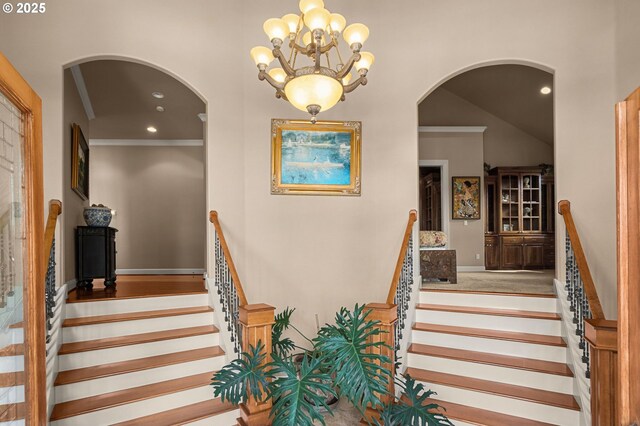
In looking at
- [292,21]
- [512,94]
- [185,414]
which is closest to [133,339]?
[185,414]

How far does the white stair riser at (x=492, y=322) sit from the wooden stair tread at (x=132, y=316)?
2.36m

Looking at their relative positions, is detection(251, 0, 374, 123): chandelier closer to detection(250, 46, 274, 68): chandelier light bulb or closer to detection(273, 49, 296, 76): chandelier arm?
detection(273, 49, 296, 76): chandelier arm

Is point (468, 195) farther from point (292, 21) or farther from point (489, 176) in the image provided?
point (292, 21)

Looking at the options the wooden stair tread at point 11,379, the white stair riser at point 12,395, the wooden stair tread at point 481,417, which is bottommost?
the wooden stair tread at point 481,417

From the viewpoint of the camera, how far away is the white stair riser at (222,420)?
114 inches

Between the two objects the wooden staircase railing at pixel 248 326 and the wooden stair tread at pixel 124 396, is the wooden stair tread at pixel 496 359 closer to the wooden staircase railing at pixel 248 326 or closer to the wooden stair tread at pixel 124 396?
the wooden staircase railing at pixel 248 326

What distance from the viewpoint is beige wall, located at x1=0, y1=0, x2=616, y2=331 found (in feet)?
12.0

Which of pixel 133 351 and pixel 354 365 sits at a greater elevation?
pixel 354 365

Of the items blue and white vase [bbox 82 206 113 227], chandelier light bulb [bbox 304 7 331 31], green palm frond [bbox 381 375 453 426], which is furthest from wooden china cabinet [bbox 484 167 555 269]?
blue and white vase [bbox 82 206 113 227]

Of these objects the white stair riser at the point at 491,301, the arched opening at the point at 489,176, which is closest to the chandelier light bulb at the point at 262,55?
the white stair riser at the point at 491,301

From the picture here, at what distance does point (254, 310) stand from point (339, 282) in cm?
157

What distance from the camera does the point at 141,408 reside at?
113 inches

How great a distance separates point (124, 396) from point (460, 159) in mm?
6991

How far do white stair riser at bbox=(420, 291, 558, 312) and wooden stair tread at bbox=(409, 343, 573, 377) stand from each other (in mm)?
554
